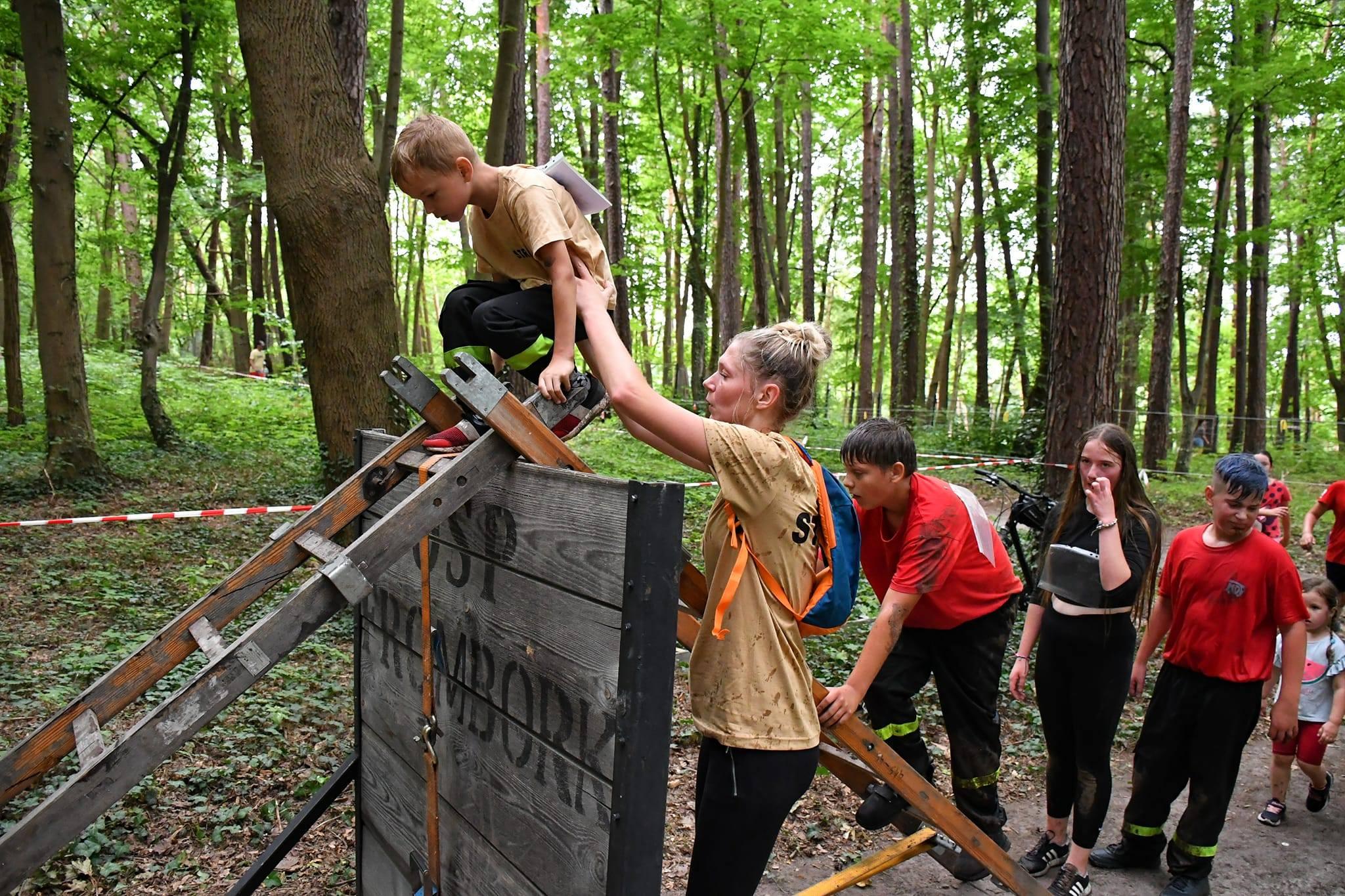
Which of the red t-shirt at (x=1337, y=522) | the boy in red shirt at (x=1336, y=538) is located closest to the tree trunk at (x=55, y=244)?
the boy in red shirt at (x=1336, y=538)

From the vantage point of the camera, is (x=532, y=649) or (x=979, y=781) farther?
(x=979, y=781)

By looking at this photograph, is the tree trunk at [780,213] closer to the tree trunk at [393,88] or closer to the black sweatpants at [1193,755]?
the tree trunk at [393,88]

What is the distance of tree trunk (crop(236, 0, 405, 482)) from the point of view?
5742 mm

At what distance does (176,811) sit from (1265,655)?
189 inches

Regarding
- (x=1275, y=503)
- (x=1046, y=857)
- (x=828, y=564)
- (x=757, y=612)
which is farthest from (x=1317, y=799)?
(x=757, y=612)

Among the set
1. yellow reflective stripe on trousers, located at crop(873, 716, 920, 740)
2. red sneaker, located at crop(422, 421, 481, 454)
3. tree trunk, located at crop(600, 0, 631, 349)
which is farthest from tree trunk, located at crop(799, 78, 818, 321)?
red sneaker, located at crop(422, 421, 481, 454)

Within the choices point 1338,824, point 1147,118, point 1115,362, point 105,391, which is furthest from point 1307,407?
point 105,391

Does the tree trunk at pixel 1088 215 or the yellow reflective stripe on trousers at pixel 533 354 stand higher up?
the tree trunk at pixel 1088 215

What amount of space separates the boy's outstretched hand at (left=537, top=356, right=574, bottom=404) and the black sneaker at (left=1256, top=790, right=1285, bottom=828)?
4684mm

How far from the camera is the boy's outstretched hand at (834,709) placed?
2.31 meters

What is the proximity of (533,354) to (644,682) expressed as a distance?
3.97 feet

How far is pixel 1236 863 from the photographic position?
430cm

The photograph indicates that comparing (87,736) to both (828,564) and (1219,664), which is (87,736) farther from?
(1219,664)

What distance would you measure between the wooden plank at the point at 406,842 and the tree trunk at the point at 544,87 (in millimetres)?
12402
